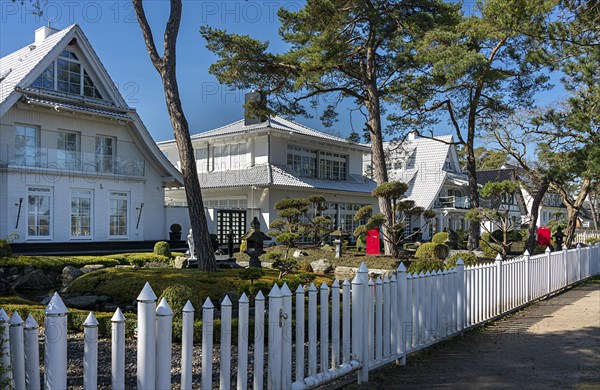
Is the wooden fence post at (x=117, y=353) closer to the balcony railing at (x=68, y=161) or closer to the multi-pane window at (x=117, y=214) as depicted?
the balcony railing at (x=68, y=161)

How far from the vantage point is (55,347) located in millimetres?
3170

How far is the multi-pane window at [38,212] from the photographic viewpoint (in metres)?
21.6

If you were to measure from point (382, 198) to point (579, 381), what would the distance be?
15.3m

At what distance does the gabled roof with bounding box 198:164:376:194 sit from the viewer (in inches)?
1148

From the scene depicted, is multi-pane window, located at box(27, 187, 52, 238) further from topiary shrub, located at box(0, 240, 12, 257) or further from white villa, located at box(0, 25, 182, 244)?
topiary shrub, located at box(0, 240, 12, 257)

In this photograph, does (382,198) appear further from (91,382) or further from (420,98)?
(91,382)

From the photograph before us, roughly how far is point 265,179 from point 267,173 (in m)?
0.66

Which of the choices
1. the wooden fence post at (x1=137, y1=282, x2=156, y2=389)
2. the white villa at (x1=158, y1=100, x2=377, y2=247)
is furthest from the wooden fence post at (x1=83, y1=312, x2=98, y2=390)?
the white villa at (x1=158, y1=100, x2=377, y2=247)

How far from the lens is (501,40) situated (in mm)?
21938

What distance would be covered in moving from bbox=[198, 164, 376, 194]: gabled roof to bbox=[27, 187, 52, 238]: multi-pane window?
10411mm

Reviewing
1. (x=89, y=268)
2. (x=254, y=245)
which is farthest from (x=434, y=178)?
(x=89, y=268)

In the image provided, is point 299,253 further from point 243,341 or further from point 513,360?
point 243,341

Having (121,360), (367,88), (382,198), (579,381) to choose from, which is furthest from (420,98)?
(121,360)

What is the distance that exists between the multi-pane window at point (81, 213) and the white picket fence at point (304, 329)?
19.2 m
